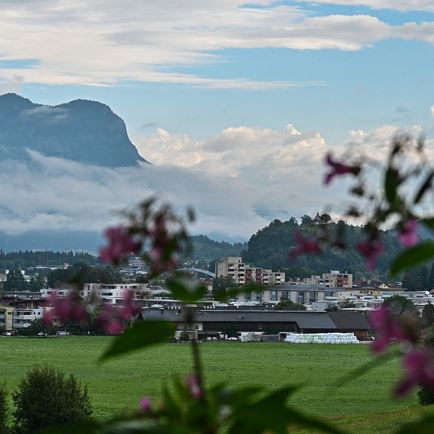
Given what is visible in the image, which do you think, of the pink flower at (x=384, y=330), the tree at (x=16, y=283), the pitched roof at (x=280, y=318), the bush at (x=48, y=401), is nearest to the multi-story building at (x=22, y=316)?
the pitched roof at (x=280, y=318)

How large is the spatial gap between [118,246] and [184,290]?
0.11 meters

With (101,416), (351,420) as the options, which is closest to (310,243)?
(351,420)

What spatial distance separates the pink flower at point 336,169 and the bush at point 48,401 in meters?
20.8

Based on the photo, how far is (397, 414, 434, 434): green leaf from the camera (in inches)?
51.4

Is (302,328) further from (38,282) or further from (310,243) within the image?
(310,243)

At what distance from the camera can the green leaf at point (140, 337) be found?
143 centimetres

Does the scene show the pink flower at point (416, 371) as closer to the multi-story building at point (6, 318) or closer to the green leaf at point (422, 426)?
the green leaf at point (422, 426)

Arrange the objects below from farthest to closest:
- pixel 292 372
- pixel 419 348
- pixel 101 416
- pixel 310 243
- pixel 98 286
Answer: pixel 292 372
pixel 101 416
pixel 98 286
pixel 310 243
pixel 419 348

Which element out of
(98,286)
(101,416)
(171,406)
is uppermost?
(98,286)

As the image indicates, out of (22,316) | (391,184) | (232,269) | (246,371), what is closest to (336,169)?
(391,184)

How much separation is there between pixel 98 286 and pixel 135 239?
1.06 ft

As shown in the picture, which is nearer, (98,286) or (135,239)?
(135,239)

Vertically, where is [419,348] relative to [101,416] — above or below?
above

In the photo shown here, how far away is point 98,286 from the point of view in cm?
175
